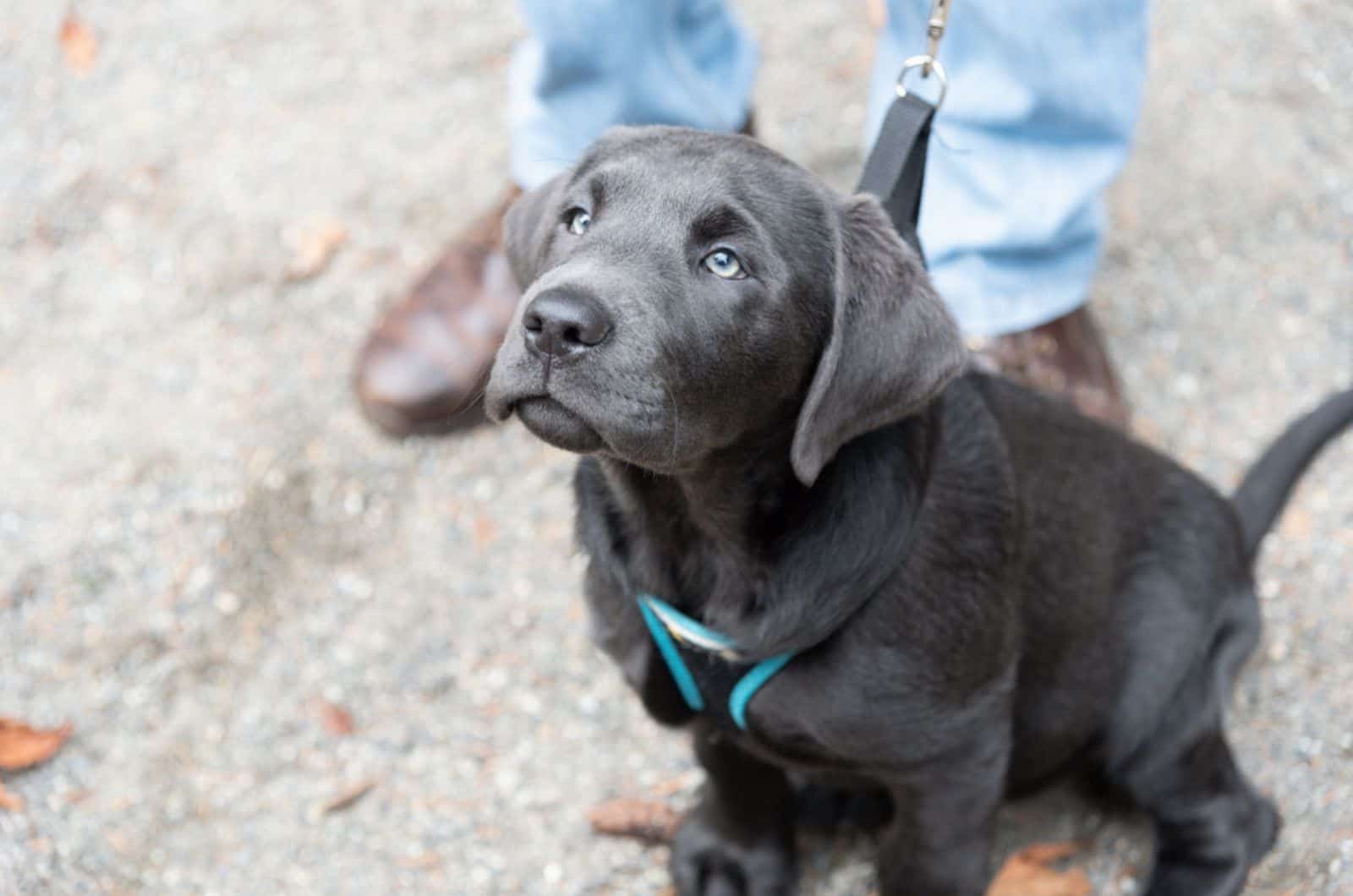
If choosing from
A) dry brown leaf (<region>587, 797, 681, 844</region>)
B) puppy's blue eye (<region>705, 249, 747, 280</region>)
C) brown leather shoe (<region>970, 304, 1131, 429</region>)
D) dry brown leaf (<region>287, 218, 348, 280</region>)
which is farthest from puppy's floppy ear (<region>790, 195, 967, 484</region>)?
dry brown leaf (<region>287, 218, 348, 280</region>)

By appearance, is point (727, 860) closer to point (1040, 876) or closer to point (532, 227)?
point (1040, 876)

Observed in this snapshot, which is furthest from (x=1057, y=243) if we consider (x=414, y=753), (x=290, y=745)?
(x=290, y=745)

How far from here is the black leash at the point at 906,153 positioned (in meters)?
2.43

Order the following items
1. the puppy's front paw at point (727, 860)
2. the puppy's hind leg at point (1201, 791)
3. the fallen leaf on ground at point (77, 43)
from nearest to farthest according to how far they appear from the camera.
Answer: the puppy's hind leg at point (1201, 791) < the puppy's front paw at point (727, 860) < the fallen leaf on ground at point (77, 43)

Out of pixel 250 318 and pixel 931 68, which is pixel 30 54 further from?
pixel 931 68

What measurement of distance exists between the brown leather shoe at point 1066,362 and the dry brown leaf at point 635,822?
1.30 meters

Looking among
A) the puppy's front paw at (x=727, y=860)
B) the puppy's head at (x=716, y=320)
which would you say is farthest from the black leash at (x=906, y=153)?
the puppy's front paw at (x=727, y=860)

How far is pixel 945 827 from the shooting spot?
8.18 ft

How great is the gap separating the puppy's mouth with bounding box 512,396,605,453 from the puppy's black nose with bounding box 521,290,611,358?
94 mm

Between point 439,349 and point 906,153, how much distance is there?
1690 millimetres

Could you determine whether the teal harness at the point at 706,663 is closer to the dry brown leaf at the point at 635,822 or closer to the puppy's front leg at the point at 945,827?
the puppy's front leg at the point at 945,827

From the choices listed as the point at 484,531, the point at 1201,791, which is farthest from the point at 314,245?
the point at 1201,791

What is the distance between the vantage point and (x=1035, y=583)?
8.28 feet

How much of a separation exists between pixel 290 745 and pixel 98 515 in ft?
2.88
